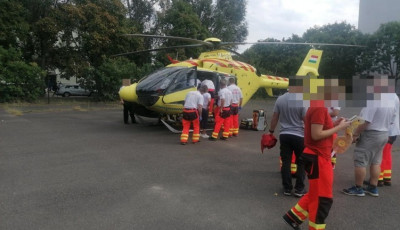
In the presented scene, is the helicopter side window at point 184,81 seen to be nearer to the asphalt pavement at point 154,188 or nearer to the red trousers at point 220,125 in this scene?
the red trousers at point 220,125

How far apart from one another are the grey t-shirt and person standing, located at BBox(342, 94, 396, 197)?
0.82 m

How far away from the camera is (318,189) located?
355 cm

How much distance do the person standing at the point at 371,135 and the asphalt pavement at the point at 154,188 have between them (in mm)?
372

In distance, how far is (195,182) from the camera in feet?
18.5

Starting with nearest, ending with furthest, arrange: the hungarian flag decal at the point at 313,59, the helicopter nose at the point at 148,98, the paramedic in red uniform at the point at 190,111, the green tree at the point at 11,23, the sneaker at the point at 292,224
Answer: the sneaker at the point at 292,224
the paramedic in red uniform at the point at 190,111
the helicopter nose at the point at 148,98
the hungarian flag decal at the point at 313,59
the green tree at the point at 11,23

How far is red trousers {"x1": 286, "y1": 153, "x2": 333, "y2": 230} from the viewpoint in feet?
11.6

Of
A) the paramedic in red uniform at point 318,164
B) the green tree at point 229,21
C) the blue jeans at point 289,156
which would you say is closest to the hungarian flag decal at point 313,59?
the blue jeans at point 289,156

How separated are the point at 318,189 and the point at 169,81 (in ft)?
24.4

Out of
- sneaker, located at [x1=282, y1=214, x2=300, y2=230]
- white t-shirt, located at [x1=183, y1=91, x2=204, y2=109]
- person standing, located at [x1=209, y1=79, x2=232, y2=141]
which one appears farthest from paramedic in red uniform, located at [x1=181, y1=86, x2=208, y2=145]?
sneaker, located at [x1=282, y1=214, x2=300, y2=230]

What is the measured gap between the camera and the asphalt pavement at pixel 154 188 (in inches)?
161

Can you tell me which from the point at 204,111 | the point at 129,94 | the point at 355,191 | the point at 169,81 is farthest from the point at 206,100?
the point at 355,191

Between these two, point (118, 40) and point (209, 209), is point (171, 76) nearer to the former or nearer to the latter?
point (209, 209)

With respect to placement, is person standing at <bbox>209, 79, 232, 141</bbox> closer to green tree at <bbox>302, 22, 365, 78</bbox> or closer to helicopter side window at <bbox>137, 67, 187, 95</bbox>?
helicopter side window at <bbox>137, 67, 187, 95</bbox>

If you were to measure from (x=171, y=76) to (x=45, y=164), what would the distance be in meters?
5.00
